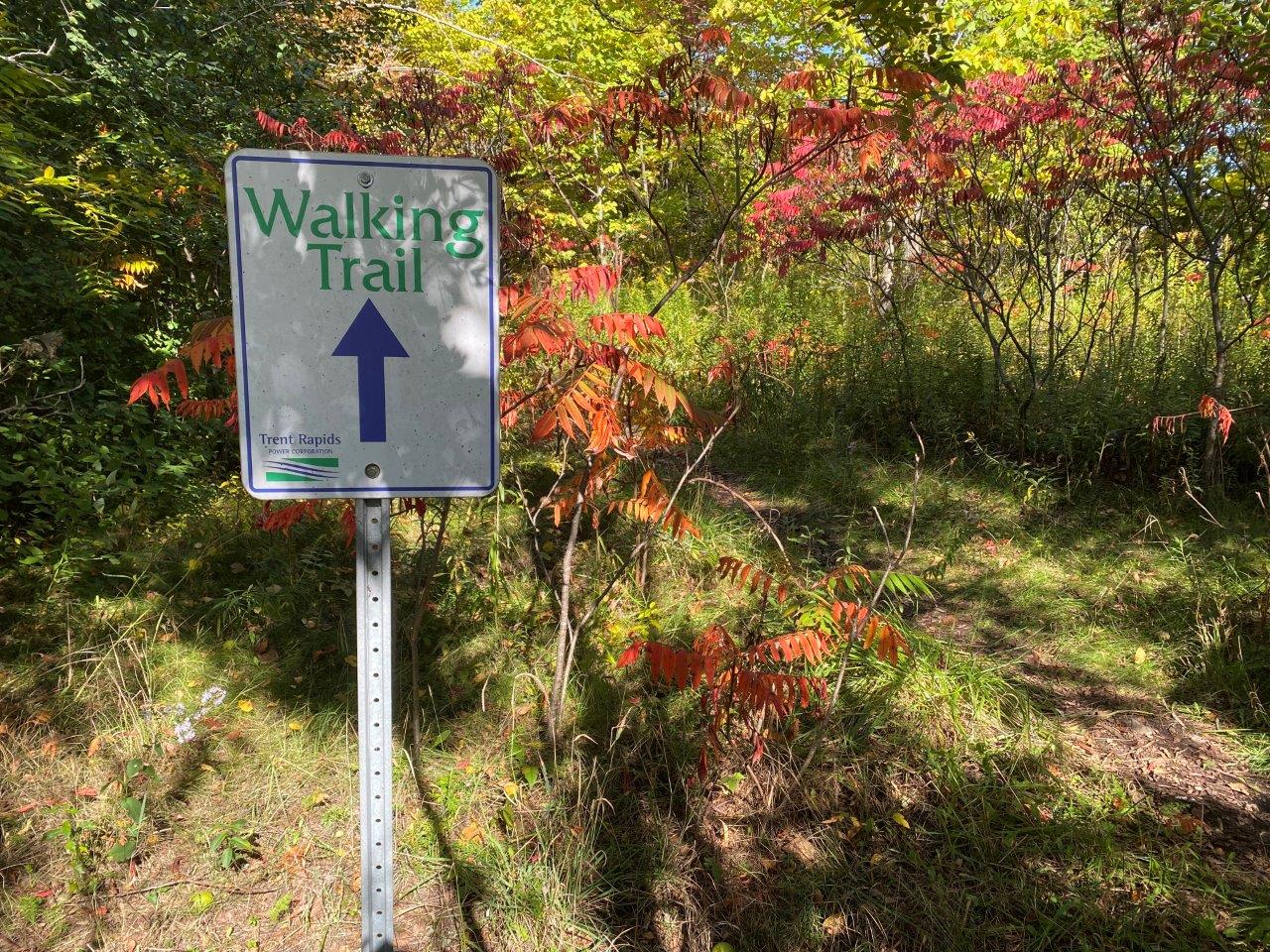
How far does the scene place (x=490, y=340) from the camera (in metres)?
1.64

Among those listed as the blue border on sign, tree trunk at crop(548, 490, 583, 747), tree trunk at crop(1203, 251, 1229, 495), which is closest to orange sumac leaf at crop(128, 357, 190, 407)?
the blue border on sign

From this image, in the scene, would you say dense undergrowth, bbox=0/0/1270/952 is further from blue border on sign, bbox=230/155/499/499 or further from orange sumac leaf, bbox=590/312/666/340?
blue border on sign, bbox=230/155/499/499

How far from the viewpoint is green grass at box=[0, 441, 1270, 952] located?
8.45ft

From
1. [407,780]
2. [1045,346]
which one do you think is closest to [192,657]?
[407,780]

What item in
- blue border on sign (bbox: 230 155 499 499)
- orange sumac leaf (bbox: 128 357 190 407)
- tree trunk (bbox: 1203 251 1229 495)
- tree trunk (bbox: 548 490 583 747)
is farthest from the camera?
tree trunk (bbox: 1203 251 1229 495)

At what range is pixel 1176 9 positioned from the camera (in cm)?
486

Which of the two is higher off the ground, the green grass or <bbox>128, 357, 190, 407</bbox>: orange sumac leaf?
<bbox>128, 357, 190, 407</bbox>: orange sumac leaf

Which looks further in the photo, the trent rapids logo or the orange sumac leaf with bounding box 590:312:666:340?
the orange sumac leaf with bounding box 590:312:666:340

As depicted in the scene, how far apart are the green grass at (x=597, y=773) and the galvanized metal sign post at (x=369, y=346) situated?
133 centimetres

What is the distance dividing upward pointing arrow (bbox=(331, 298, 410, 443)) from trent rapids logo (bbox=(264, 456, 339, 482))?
9 centimetres

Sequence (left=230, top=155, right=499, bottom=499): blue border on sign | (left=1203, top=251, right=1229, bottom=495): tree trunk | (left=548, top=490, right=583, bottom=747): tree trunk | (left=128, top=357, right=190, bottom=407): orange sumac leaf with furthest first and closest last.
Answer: (left=1203, top=251, right=1229, bottom=495): tree trunk
(left=548, top=490, right=583, bottom=747): tree trunk
(left=128, top=357, right=190, bottom=407): orange sumac leaf
(left=230, top=155, right=499, bottom=499): blue border on sign

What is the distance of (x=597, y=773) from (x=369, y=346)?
2111 millimetres

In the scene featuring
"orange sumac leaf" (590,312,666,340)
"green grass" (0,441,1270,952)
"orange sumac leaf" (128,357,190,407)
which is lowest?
"green grass" (0,441,1270,952)

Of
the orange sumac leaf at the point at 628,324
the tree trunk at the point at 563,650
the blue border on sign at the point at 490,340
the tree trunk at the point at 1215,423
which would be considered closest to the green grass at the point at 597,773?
the tree trunk at the point at 563,650
